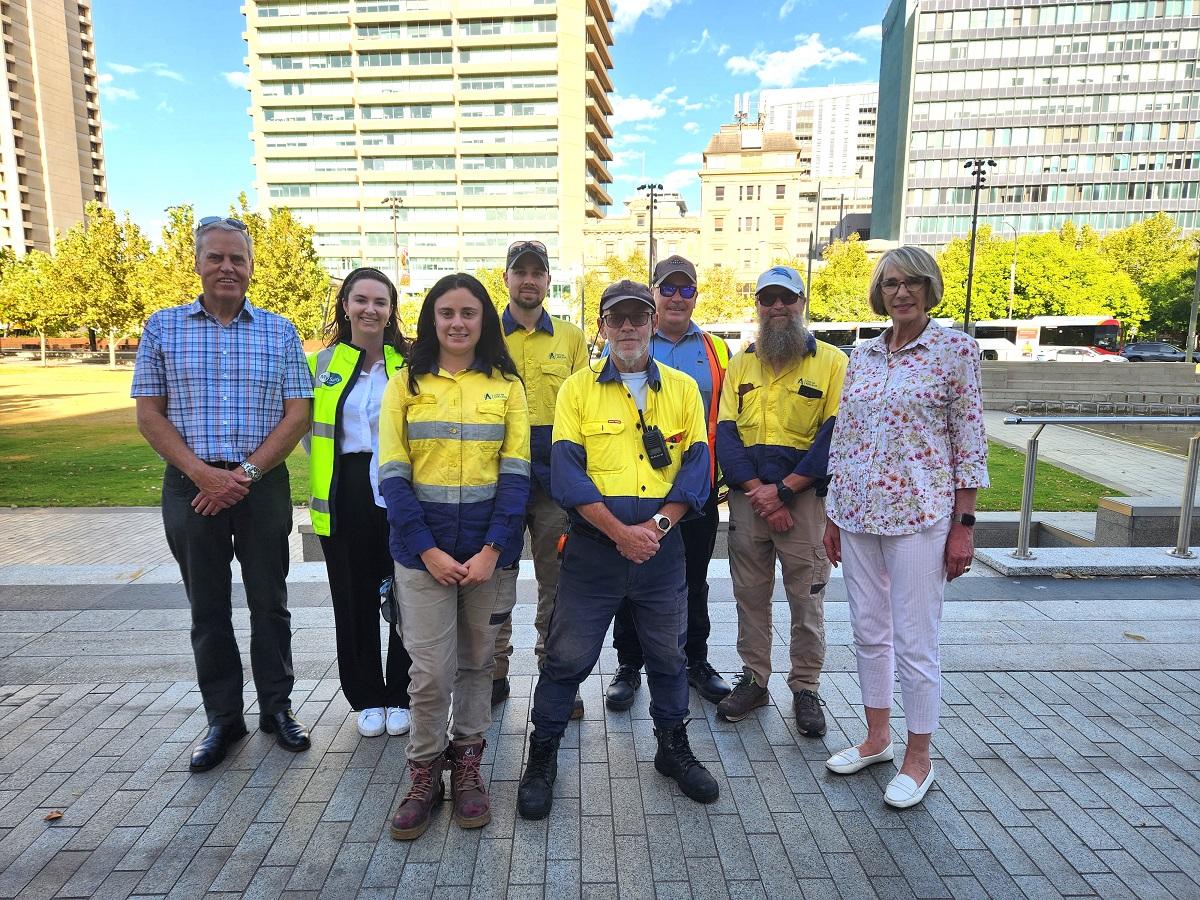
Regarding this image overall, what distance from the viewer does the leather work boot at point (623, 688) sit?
12.4ft

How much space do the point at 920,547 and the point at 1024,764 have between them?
125 centimetres

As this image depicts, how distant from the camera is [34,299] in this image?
43.6 meters

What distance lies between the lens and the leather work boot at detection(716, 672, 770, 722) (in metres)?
3.62

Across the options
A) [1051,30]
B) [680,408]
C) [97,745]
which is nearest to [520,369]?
[680,408]

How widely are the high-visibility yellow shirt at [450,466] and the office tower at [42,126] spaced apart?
10763 centimetres

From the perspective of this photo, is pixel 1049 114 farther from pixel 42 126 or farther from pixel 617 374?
pixel 42 126

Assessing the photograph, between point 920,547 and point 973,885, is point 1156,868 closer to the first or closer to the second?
point 973,885

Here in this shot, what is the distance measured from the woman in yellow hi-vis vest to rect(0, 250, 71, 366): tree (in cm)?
5054

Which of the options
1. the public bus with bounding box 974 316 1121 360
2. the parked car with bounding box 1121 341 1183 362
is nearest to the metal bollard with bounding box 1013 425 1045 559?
the public bus with bounding box 974 316 1121 360

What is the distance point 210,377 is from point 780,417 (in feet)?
9.22

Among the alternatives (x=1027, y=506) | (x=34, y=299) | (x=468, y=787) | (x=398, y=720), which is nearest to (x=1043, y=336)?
(x=1027, y=506)

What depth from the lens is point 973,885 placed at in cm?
248

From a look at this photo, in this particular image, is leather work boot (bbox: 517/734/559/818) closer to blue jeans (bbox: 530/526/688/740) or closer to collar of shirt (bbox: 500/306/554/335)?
blue jeans (bbox: 530/526/688/740)

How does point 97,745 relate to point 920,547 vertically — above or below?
below
